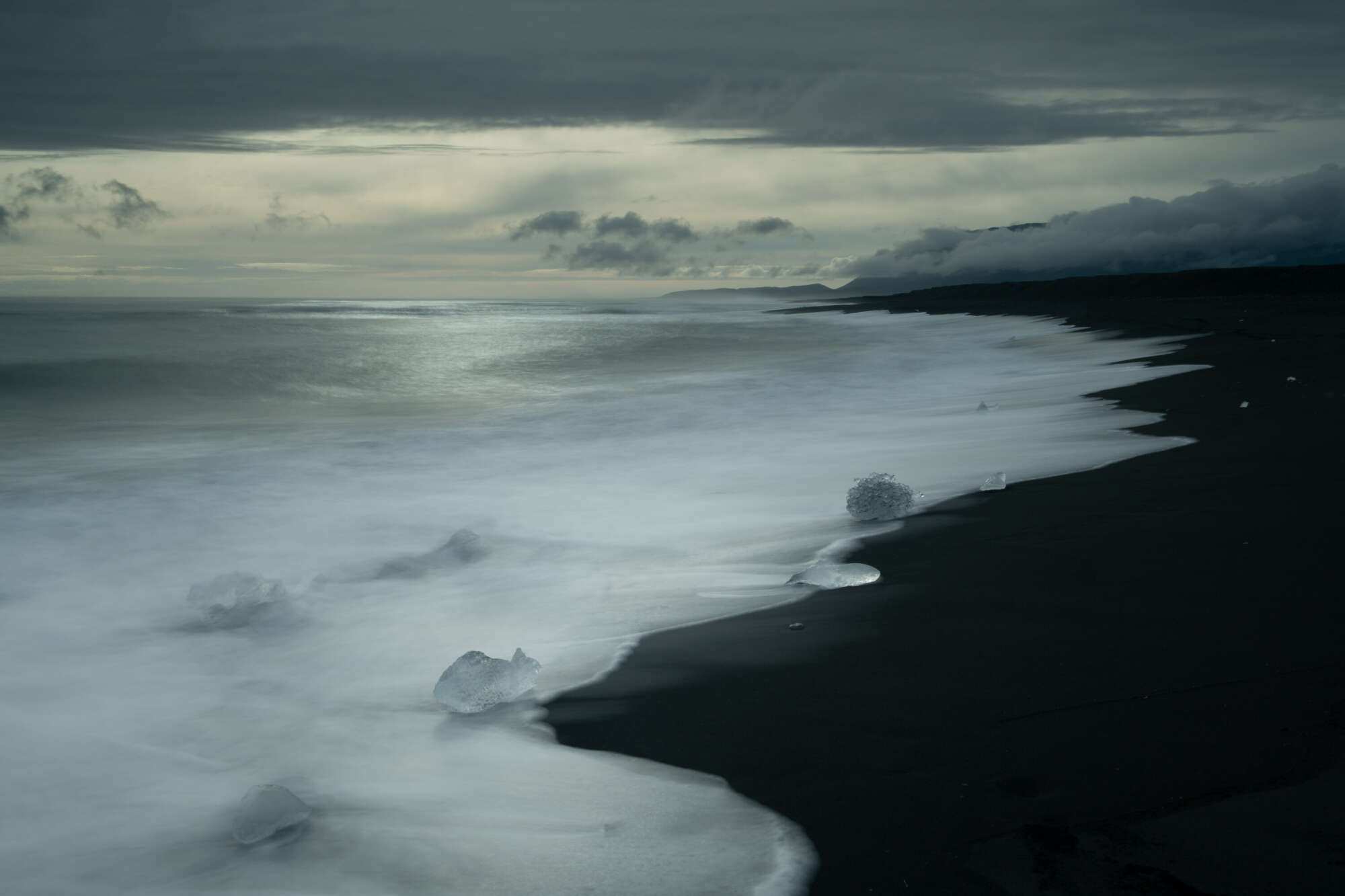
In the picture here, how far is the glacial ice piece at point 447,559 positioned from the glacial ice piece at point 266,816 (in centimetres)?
375

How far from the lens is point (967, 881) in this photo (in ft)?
7.46

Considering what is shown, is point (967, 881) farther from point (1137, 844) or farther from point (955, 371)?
point (955, 371)

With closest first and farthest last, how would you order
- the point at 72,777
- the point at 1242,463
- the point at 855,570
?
the point at 72,777
the point at 855,570
the point at 1242,463

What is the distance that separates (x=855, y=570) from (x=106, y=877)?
11.1 ft

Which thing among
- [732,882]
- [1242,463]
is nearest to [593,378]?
[1242,463]

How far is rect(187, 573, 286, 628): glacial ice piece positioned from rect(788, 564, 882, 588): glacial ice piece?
301cm

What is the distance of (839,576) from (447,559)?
3230mm

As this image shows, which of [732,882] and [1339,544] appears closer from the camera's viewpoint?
[732,882]

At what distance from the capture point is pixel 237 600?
18.5 ft

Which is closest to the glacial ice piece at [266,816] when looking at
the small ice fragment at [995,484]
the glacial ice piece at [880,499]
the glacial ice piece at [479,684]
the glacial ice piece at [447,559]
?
the glacial ice piece at [479,684]

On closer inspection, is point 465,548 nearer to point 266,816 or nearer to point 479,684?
point 479,684

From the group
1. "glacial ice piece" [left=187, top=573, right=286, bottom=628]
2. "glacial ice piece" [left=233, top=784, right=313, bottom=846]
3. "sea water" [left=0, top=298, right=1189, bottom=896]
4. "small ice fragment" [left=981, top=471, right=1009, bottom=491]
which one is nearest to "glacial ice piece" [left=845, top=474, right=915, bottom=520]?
"sea water" [left=0, top=298, right=1189, bottom=896]

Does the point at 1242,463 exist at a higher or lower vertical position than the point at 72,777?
higher

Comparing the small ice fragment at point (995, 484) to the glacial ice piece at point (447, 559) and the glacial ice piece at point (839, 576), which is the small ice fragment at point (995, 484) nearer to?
the glacial ice piece at point (839, 576)
